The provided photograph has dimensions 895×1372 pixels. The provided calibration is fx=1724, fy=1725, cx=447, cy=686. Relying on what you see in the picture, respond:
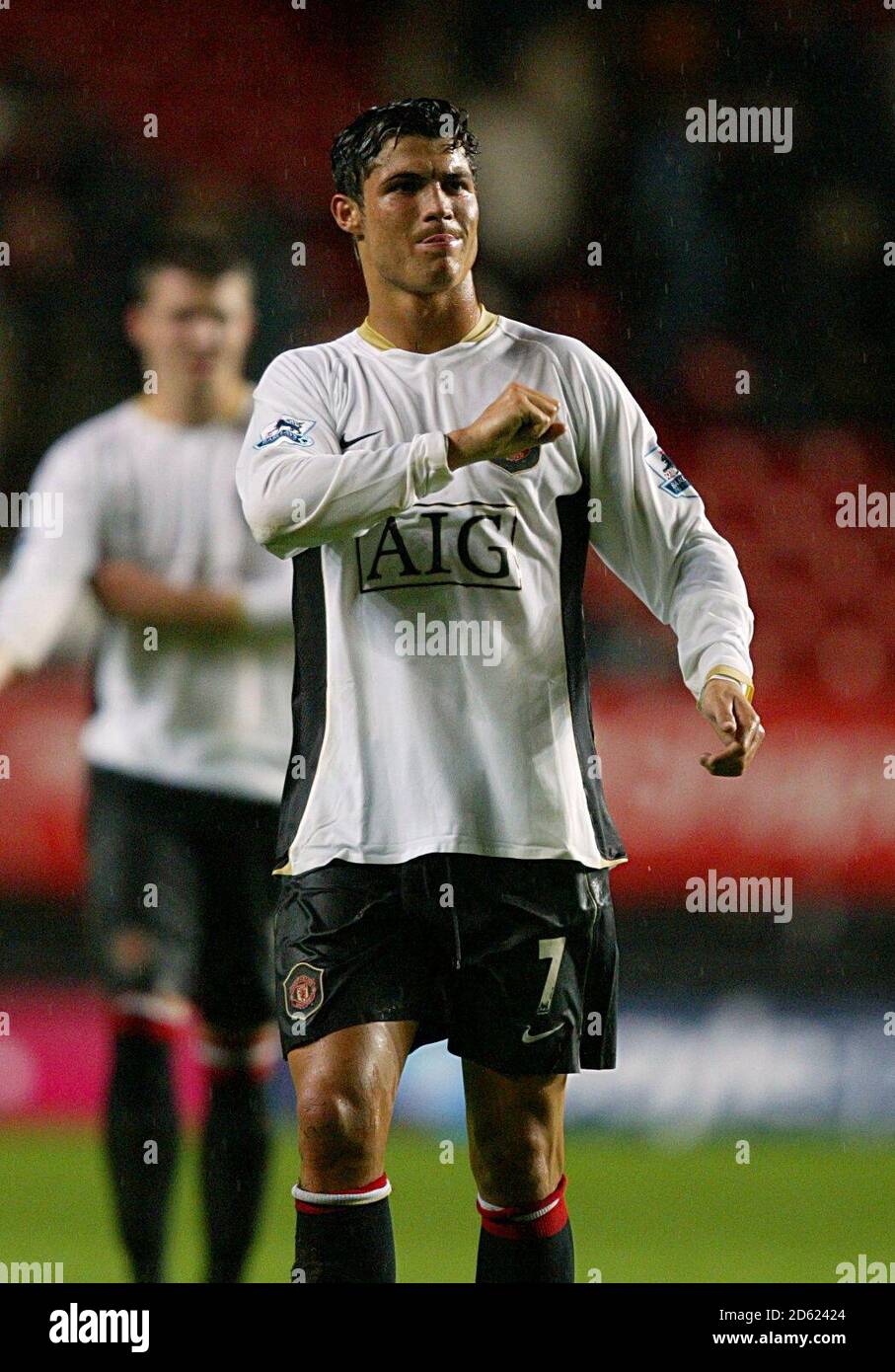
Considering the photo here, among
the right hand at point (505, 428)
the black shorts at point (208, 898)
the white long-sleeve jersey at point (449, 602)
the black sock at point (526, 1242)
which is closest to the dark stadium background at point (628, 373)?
the black shorts at point (208, 898)

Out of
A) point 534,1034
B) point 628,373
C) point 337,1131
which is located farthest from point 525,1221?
point 628,373

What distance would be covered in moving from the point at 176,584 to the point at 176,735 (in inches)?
10.5

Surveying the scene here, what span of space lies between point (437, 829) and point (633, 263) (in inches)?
52.2

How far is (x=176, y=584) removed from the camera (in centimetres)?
305

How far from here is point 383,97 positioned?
3143 millimetres

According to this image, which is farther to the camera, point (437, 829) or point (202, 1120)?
point (202, 1120)

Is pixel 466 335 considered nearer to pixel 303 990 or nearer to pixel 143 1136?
pixel 303 990

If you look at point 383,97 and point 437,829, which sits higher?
point 383,97

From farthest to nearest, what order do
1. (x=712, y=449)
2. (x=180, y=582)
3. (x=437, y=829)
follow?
(x=712, y=449), (x=180, y=582), (x=437, y=829)

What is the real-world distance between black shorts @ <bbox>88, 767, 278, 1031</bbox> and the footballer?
1.94ft

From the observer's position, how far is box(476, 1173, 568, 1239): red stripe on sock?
242 centimetres

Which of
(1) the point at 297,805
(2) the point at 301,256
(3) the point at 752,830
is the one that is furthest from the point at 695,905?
(2) the point at 301,256

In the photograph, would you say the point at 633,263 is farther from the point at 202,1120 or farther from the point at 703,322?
the point at 202,1120

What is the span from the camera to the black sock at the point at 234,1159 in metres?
3.02
